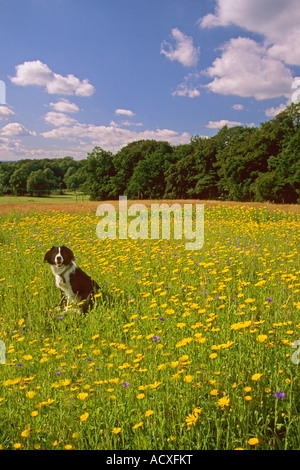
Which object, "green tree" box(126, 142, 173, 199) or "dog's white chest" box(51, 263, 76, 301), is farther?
"green tree" box(126, 142, 173, 199)

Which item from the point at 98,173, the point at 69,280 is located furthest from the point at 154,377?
the point at 98,173

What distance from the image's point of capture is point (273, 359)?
233 centimetres

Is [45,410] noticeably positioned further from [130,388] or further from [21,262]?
[21,262]

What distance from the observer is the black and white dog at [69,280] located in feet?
→ 13.5

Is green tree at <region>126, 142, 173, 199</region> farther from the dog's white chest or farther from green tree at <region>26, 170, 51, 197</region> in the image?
the dog's white chest

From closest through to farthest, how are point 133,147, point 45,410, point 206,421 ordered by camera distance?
point 206,421 < point 45,410 < point 133,147

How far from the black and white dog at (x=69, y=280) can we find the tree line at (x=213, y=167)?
88.3 ft

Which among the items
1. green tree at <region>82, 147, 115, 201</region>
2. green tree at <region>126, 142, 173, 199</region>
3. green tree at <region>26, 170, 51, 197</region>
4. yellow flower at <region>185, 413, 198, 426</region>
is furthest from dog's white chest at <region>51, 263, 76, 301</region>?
green tree at <region>26, 170, 51, 197</region>

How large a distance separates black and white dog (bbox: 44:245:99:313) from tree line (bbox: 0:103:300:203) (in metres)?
26.9

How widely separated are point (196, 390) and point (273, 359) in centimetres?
72

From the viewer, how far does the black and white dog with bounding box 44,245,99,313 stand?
4.11 meters

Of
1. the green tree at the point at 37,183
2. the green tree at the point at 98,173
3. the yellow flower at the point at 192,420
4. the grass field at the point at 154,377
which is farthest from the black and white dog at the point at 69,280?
the green tree at the point at 37,183

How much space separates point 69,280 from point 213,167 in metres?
47.9
